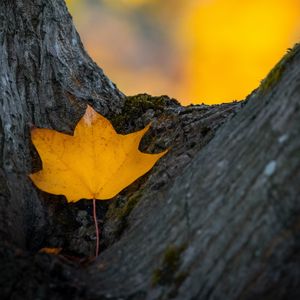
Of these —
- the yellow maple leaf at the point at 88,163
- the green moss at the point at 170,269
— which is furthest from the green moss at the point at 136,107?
the green moss at the point at 170,269

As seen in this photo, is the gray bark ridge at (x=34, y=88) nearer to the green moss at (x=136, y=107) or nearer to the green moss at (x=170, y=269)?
the green moss at (x=136, y=107)

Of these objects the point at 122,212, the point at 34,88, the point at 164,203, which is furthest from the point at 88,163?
the point at 34,88

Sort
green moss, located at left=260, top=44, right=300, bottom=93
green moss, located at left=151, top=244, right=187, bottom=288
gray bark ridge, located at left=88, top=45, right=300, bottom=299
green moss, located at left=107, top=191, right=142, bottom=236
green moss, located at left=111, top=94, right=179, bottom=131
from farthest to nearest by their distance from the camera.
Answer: green moss, located at left=111, top=94, right=179, bottom=131 → green moss, located at left=107, top=191, right=142, bottom=236 → green moss, located at left=260, top=44, right=300, bottom=93 → green moss, located at left=151, top=244, right=187, bottom=288 → gray bark ridge, located at left=88, top=45, right=300, bottom=299

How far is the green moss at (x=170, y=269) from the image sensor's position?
1020mm

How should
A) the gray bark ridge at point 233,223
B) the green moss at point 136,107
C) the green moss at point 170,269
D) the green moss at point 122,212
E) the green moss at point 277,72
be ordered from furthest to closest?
1. the green moss at point 136,107
2. the green moss at point 122,212
3. the green moss at point 277,72
4. the green moss at point 170,269
5. the gray bark ridge at point 233,223

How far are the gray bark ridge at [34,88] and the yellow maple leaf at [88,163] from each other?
11 centimetres

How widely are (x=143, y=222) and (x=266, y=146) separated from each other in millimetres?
434

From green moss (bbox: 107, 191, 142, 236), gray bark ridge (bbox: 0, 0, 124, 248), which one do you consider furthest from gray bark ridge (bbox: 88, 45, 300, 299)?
gray bark ridge (bbox: 0, 0, 124, 248)

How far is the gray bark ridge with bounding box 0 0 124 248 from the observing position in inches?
58.4

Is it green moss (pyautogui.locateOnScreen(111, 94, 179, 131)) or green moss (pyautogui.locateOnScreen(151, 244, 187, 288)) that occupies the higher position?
green moss (pyautogui.locateOnScreen(111, 94, 179, 131))

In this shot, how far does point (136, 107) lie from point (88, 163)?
0.52 metres

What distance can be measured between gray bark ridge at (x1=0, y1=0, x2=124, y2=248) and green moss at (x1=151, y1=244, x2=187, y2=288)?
49 centimetres

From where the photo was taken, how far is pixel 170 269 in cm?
104

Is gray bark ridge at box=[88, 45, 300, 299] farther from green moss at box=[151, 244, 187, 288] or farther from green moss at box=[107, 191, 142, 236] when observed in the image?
green moss at box=[107, 191, 142, 236]
